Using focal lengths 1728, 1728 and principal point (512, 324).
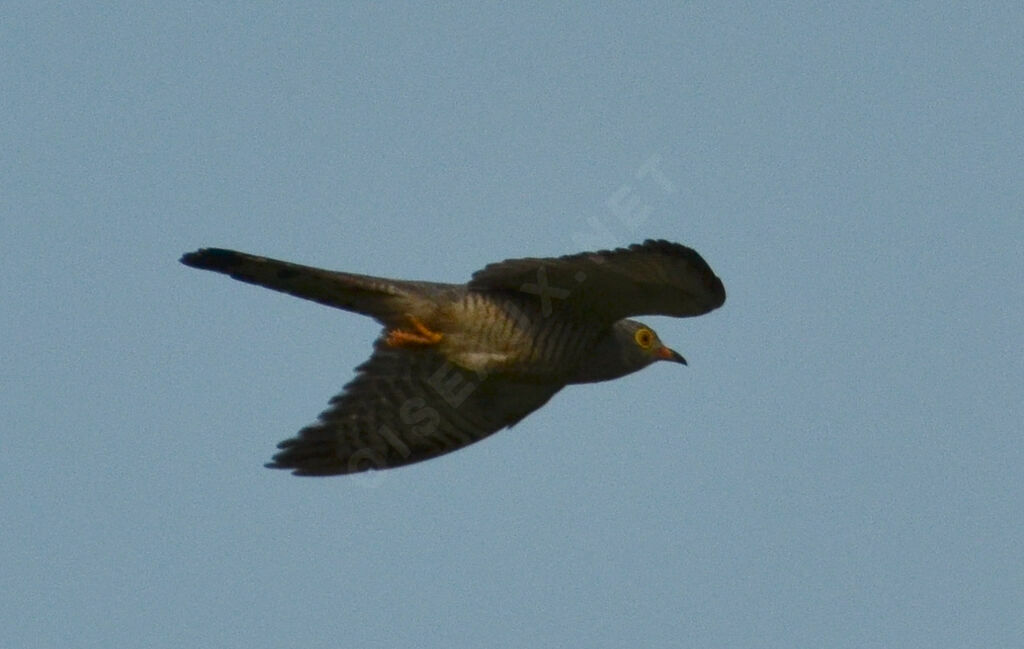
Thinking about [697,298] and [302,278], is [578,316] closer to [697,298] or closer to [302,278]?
[697,298]

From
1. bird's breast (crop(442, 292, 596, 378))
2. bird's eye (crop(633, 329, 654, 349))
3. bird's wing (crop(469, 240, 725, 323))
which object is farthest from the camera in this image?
bird's eye (crop(633, 329, 654, 349))

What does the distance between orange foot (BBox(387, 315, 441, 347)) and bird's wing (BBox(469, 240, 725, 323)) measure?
0.38 meters

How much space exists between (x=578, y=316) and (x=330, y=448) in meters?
1.75

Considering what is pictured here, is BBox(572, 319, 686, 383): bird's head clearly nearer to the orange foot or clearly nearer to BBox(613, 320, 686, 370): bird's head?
BBox(613, 320, 686, 370): bird's head

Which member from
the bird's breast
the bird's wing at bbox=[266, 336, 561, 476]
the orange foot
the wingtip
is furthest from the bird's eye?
the wingtip

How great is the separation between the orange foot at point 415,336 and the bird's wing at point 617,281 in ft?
1.26

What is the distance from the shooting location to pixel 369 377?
10.5 meters

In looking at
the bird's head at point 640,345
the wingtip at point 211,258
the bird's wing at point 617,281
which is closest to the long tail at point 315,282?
the wingtip at point 211,258

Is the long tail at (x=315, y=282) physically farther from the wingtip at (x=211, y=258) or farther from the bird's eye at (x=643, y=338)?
the bird's eye at (x=643, y=338)

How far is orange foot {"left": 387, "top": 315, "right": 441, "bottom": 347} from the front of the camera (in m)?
10.0

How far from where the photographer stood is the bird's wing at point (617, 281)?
9023mm

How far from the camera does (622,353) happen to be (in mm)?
10242

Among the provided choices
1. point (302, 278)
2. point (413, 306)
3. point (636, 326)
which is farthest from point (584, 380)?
point (302, 278)

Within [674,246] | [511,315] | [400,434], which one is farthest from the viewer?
[400,434]
